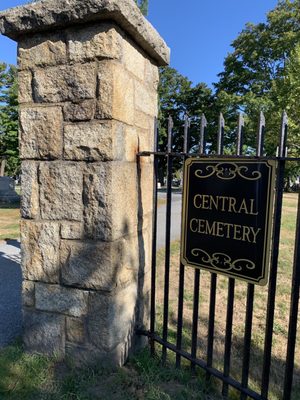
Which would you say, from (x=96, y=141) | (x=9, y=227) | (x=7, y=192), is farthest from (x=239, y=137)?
(x=7, y=192)

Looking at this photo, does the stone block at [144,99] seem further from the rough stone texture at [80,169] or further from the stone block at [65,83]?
the stone block at [65,83]

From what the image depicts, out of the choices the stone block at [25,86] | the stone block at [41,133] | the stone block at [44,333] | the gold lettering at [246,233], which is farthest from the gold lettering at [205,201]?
the stone block at [25,86]

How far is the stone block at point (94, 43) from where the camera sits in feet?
5.71

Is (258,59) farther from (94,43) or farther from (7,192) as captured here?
(94,43)

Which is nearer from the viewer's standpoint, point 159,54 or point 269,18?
point 159,54

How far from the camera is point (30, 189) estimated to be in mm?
1998

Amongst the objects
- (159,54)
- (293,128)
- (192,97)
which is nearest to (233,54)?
(192,97)

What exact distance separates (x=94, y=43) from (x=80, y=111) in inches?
15.8

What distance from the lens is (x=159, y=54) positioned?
2221 mm

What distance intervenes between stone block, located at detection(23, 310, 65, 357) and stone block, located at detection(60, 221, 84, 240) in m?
0.55

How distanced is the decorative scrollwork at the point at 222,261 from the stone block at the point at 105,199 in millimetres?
523

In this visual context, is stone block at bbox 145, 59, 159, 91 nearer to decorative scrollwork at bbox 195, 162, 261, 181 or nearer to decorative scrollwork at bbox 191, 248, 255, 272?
decorative scrollwork at bbox 195, 162, 261, 181

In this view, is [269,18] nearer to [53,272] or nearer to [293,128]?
[293,128]

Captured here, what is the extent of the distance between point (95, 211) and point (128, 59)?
39.0 inches
